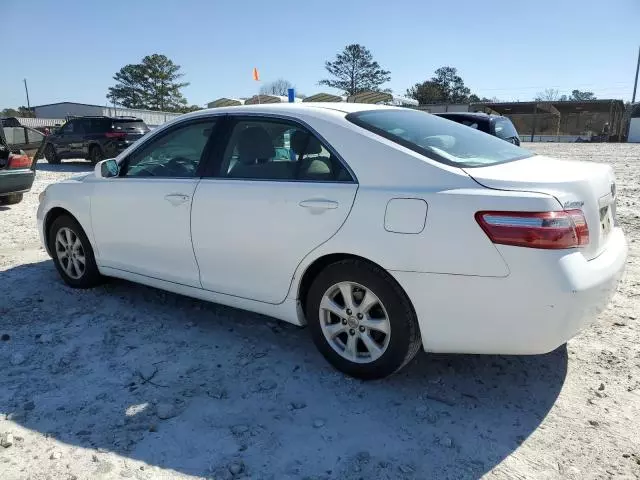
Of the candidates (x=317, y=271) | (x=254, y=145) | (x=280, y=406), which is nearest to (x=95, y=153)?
(x=254, y=145)

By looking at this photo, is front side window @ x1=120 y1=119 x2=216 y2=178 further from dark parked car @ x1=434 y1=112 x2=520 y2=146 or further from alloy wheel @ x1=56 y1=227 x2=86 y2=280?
dark parked car @ x1=434 y1=112 x2=520 y2=146

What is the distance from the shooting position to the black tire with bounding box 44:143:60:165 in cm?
1736

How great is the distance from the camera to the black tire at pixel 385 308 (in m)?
2.67

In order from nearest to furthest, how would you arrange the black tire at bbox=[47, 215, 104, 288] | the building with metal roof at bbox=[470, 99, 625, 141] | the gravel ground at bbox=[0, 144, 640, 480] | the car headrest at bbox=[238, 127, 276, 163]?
the gravel ground at bbox=[0, 144, 640, 480], the car headrest at bbox=[238, 127, 276, 163], the black tire at bbox=[47, 215, 104, 288], the building with metal roof at bbox=[470, 99, 625, 141]

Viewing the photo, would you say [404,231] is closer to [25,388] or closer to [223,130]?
[223,130]

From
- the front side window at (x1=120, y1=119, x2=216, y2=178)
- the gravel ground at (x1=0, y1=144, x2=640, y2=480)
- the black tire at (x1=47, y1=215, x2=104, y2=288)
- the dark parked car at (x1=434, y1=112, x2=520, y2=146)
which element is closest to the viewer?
the gravel ground at (x1=0, y1=144, x2=640, y2=480)

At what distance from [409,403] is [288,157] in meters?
1.62

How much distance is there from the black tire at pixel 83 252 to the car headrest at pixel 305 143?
2257 millimetres

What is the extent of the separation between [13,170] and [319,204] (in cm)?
763

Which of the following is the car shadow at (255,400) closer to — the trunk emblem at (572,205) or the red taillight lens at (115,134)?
the trunk emblem at (572,205)

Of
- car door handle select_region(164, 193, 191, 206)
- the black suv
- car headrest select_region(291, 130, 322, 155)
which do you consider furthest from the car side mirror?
the black suv

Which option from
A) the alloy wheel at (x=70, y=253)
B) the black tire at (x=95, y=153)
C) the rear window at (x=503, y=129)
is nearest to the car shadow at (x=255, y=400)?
the alloy wheel at (x=70, y=253)

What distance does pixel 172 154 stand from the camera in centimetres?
378

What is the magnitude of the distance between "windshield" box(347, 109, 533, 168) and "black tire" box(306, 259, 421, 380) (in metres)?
0.71
